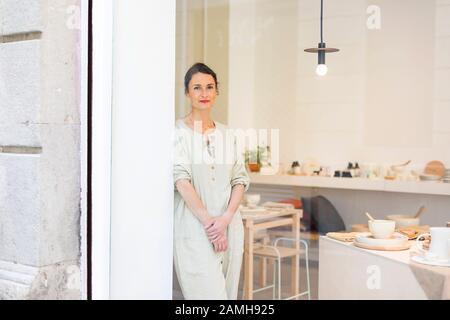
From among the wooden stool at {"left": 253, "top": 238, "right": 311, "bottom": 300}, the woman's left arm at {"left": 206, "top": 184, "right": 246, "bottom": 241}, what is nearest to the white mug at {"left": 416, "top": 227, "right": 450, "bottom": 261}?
the wooden stool at {"left": 253, "top": 238, "right": 311, "bottom": 300}

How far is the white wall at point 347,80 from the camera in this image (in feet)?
6.88

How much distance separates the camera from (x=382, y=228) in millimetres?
2199

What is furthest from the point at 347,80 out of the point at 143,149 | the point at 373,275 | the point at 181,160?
the point at 143,149

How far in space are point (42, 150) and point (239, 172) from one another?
2.60 feet

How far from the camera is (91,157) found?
2.64 m

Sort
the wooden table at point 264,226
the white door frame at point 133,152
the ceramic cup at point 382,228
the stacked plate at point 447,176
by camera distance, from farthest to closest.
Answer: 1. the white door frame at point 133,152
2. the wooden table at point 264,226
3. the ceramic cup at point 382,228
4. the stacked plate at point 447,176

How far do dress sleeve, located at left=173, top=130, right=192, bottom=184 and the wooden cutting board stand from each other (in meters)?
0.97

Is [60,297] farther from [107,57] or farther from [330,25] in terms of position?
[330,25]

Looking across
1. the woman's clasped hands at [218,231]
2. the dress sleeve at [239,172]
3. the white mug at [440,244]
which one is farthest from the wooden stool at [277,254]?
the white mug at [440,244]

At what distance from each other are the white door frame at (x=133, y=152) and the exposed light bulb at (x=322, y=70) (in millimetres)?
666

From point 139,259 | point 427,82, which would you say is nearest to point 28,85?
point 139,259

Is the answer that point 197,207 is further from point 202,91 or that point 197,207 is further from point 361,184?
point 361,184

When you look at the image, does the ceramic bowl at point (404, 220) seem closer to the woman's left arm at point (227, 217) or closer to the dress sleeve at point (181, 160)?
the woman's left arm at point (227, 217)

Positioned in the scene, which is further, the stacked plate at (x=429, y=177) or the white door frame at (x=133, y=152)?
the white door frame at (x=133, y=152)
